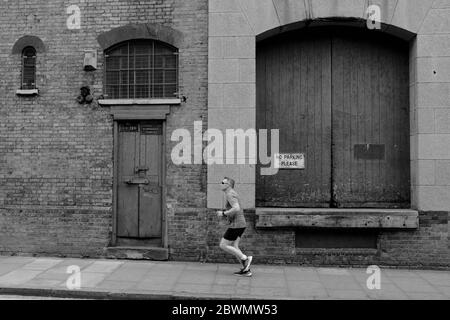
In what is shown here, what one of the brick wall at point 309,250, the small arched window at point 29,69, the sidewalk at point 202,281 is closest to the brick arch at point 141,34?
the small arched window at point 29,69

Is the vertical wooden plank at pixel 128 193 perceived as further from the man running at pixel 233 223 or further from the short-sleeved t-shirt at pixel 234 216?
the short-sleeved t-shirt at pixel 234 216

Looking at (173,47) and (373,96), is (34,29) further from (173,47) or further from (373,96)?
(373,96)

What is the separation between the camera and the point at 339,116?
10195mm

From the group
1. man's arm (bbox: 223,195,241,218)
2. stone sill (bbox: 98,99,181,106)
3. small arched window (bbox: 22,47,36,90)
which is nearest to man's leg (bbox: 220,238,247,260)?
man's arm (bbox: 223,195,241,218)

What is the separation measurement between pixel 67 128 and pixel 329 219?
599 centimetres

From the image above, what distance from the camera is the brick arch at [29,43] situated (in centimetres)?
1030

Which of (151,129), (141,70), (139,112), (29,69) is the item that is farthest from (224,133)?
(29,69)

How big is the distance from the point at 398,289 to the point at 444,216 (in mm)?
2320

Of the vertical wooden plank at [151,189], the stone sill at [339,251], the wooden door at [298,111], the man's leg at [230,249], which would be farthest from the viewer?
the wooden door at [298,111]

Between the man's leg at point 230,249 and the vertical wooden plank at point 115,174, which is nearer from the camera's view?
the man's leg at point 230,249

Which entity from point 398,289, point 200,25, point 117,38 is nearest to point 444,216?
point 398,289

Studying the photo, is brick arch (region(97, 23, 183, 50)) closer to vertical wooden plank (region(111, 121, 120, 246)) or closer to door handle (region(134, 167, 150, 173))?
vertical wooden plank (region(111, 121, 120, 246))

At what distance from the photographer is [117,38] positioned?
33.1 ft

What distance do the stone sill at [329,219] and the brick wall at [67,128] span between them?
59.1 inches
